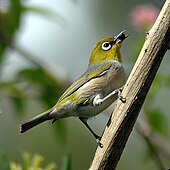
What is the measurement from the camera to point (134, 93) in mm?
1355

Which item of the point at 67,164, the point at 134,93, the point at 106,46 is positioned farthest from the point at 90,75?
the point at 134,93

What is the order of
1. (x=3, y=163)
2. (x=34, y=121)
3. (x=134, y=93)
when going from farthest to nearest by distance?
(x=34, y=121) → (x=3, y=163) → (x=134, y=93)

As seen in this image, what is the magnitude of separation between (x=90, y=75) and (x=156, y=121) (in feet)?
1.88

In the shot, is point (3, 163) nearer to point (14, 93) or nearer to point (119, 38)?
point (119, 38)

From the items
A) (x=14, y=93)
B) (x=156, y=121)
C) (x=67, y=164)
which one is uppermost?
(x=14, y=93)

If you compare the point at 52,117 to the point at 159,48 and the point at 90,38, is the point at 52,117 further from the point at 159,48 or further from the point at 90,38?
the point at 90,38

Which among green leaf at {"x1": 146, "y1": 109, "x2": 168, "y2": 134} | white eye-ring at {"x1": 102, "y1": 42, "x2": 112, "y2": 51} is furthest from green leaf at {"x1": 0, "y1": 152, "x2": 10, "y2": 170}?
green leaf at {"x1": 146, "y1": 109, "x2": 168, "y2": 134}

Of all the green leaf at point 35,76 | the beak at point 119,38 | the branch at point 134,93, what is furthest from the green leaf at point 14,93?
the branch at point 134,93

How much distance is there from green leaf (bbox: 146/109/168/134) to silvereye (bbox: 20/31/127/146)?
18.0 inches

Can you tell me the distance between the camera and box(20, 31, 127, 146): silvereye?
201cm

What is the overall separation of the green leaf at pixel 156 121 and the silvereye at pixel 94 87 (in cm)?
46

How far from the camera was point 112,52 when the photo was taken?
2.25 m

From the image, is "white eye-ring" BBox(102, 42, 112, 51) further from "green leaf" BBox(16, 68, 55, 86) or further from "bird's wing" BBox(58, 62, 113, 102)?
"green leaf" BBox(16, 68, 55, 86)

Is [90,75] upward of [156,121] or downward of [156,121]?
upward
